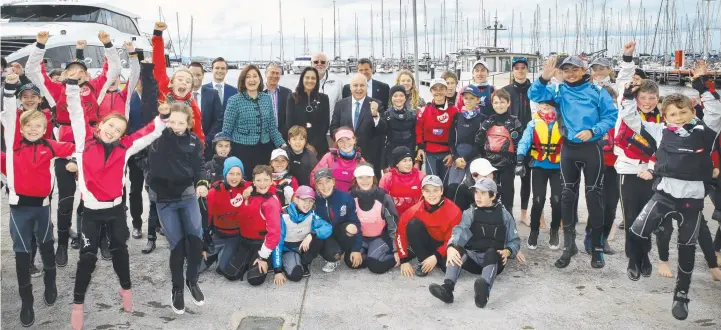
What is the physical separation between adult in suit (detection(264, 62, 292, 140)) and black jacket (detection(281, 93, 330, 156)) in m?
0.20

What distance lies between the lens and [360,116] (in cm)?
673

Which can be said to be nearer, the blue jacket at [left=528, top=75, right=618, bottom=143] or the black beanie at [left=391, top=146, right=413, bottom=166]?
the blue jacket at [left=528, top=75, right=618, bottom=143]

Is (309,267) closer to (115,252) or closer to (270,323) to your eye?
(270,323)

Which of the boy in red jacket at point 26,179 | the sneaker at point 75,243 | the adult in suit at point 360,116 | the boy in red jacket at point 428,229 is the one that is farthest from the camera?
the adult in suit at point 360,116

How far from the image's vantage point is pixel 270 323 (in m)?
4.19

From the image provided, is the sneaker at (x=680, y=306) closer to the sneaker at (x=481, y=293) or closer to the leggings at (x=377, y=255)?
the sneaker at (x=481, y=293)

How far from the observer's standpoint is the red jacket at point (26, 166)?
426 centimetres

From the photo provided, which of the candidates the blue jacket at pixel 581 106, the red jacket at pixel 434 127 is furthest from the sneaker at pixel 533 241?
the red jacket at pixel 434 127

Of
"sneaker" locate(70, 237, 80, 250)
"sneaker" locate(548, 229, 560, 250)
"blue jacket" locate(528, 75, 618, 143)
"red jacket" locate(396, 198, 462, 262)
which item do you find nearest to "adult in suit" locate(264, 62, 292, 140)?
"red jacket" locate(396, 198, 462, 262)

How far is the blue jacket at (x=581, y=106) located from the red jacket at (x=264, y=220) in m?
2.79

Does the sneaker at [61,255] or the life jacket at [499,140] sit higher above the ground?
the life jacket at [499,140]

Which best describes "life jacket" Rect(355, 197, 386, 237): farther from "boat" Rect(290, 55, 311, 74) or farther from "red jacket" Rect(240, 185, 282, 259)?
"boat" Rect(290, 55, 311, 74)

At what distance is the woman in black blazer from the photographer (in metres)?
6.79

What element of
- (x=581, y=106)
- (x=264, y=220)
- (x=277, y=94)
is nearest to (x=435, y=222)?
(x=264, y=220)
